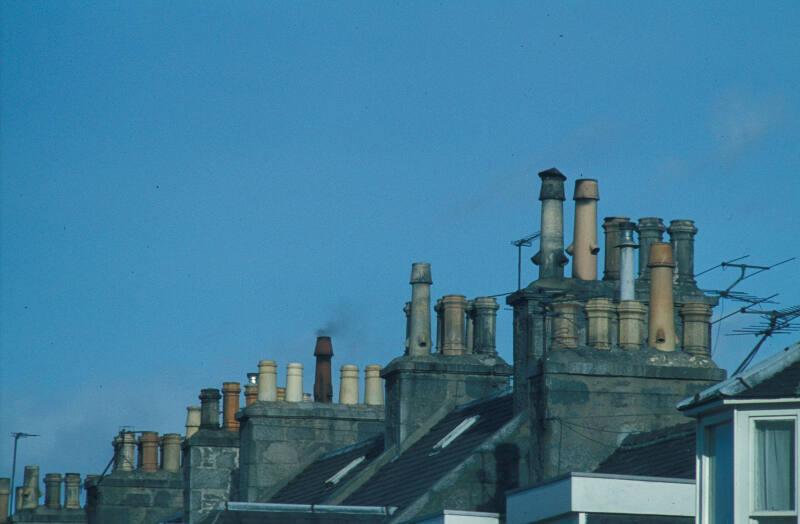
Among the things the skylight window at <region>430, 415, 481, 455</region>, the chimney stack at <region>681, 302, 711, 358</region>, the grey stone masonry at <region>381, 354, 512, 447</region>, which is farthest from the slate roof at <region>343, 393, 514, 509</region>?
the chimney stack at <region>681, 302, 711, 358</region>

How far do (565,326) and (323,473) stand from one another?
579 inches

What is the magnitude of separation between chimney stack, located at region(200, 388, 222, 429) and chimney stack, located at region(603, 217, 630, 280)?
17192 mm

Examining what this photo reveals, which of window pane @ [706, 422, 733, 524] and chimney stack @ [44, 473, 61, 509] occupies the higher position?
chimney stack @ [44, 473, 61, 509]

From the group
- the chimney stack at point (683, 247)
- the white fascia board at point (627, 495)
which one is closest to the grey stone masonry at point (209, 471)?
the chimney stack at point (683, 247)

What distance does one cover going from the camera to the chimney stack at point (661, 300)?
38688 millimetres

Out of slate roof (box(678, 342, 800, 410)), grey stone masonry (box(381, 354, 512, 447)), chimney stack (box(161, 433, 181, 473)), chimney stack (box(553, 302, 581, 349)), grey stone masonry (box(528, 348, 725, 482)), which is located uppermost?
chimney stack (box(161, 433, 181, 473))

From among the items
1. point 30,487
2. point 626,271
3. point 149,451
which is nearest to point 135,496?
point 149,451

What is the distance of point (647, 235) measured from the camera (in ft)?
142

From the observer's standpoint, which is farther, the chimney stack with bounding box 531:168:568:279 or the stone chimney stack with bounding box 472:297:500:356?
the stone chimney stack with bounding box 472:297:500:356

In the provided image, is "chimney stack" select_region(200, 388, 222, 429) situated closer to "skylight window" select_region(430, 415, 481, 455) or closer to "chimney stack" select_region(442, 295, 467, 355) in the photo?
"chimney stack" select_region(442, 295, 467, 355)

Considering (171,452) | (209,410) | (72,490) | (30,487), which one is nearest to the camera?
(209,410)

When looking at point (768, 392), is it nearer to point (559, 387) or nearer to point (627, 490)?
point (627, 490)

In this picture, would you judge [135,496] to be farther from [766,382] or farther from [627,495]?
[766,382]

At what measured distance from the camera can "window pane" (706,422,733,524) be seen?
28.4m
